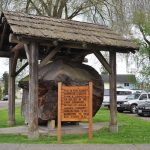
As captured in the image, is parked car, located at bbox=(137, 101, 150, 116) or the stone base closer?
the stone base

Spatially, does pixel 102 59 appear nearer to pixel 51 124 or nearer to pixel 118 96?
pixel 51 124

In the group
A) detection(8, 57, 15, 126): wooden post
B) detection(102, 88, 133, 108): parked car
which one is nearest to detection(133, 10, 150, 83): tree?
detection(102, 88, 133, 108): parked car

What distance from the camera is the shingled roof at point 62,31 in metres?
15.1

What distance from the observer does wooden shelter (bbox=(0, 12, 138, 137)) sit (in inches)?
591

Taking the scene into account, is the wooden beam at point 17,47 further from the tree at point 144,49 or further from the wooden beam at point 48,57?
the tree at point 144,49

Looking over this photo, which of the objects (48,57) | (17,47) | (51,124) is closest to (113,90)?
(51,124)

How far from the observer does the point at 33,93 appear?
15031mm

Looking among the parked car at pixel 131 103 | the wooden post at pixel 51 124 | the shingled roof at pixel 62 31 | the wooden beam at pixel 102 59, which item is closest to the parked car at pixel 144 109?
the parked car at pixel 131 103

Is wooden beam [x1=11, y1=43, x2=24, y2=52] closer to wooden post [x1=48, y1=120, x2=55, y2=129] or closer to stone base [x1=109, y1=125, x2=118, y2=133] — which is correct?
wooden post [x1=48, y1=120, x2=55, y2=129]

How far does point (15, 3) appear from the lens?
117 feet

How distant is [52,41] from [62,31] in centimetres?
83

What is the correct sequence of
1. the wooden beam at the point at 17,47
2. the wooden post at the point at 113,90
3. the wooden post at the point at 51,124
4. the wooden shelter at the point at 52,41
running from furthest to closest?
the wooden post at the point at 113,90 → the wooden beam at the point at 17,47 → the wooden post at the point at 51,124 → the wooden shelter at the point at 52,41
